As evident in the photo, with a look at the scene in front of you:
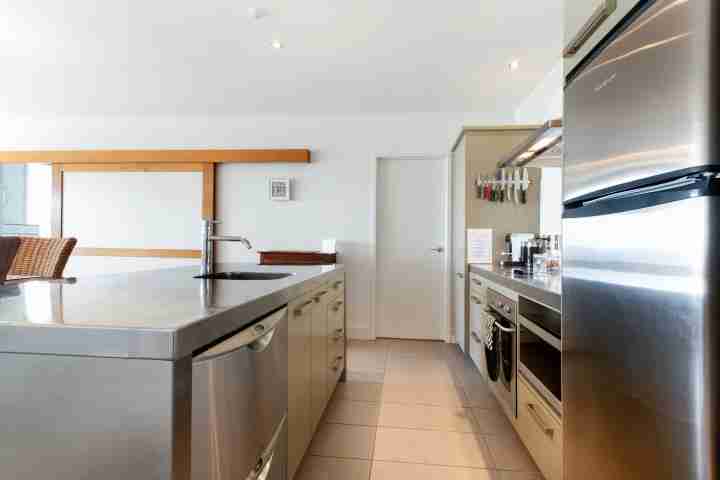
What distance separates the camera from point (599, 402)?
0.89 metres

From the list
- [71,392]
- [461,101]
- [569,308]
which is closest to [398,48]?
[461,101]

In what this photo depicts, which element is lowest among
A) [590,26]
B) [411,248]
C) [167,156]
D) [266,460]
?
[266,460]

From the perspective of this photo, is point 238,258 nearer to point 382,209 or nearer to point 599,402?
point 382,209

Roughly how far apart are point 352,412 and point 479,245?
5.19 feet

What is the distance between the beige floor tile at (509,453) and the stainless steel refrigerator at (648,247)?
802mm

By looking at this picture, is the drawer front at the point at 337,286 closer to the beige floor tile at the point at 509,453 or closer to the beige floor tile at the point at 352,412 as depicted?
the beige floor tile at the point at 352,412

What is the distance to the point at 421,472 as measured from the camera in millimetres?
1627

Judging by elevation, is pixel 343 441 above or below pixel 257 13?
below

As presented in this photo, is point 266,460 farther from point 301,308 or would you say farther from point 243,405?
point 301,308

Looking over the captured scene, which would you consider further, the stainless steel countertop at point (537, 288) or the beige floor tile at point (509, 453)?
the beige floor tile at point (509, 453)

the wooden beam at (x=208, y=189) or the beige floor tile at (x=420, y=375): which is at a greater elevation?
the wooden beam at (x=208, y=189)

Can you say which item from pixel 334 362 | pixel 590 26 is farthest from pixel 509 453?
pixel 590 26

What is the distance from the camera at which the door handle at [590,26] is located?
856 mm

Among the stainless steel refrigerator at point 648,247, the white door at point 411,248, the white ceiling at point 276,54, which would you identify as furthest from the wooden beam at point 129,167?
the stainless steel refrigerator at point 648,247
